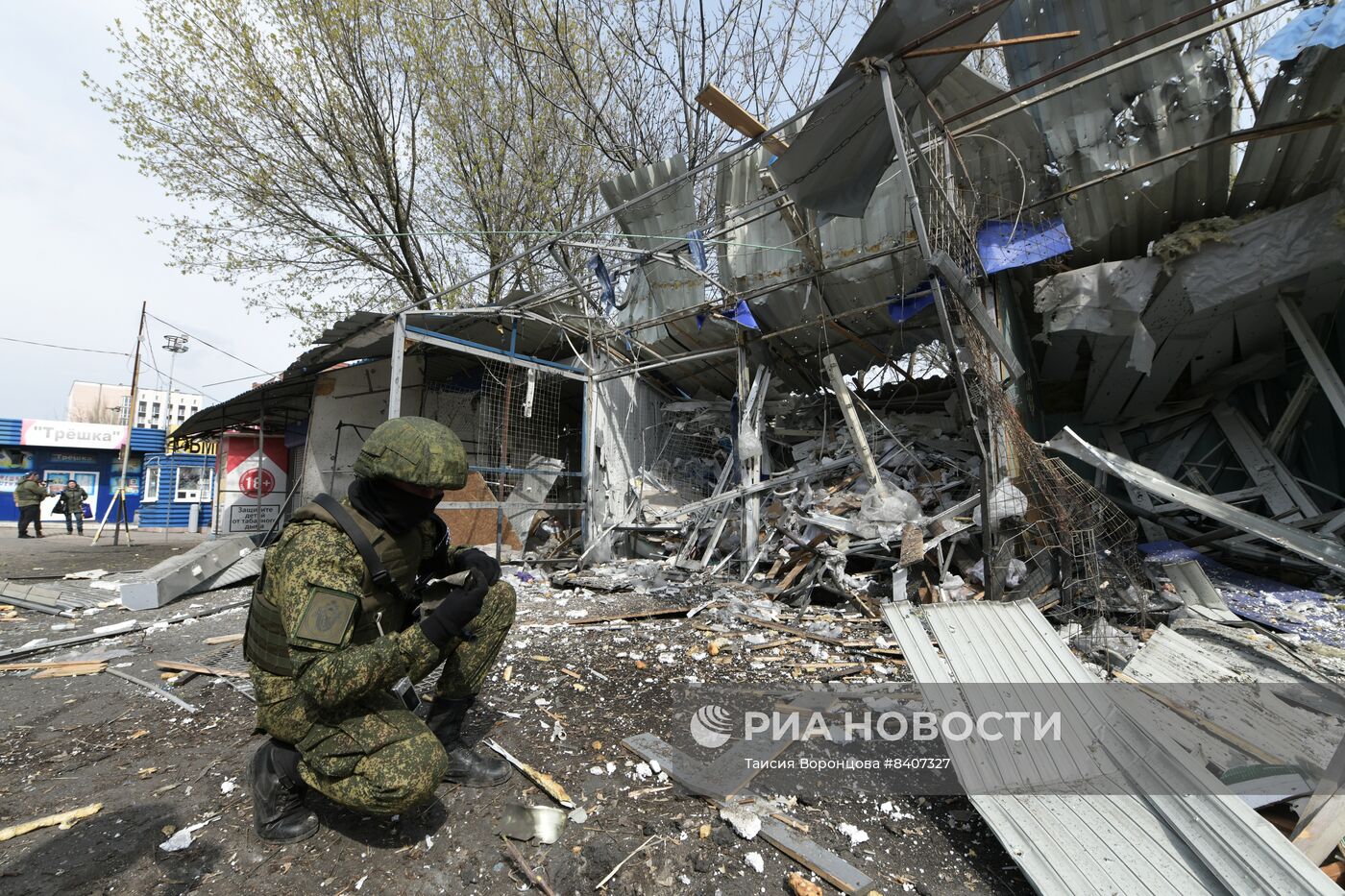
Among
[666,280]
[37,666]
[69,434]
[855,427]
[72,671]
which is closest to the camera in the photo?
[72,671]

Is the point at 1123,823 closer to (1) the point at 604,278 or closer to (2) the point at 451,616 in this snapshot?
(2) the point at 451,616

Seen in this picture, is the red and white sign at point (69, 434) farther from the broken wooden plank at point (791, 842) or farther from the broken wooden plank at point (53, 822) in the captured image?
the broken wooden plank at point (791, 842)

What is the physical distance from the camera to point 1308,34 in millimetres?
3109

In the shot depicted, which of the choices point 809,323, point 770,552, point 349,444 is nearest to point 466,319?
point 349,444

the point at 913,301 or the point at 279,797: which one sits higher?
the point at 913,301

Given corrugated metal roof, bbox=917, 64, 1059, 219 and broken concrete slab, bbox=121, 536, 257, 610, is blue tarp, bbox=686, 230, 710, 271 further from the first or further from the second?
broken concrete slab, bbox=121, 536, 257, 610

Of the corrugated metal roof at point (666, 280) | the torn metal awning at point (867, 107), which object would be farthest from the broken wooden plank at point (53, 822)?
the corrugated metal roof at point (666, 280)

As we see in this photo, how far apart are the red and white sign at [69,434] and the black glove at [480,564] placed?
23.0 metres

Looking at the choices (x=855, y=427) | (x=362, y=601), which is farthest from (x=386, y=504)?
(x=855, y=427)

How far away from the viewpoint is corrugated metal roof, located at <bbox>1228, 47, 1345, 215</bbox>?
3.46 meters

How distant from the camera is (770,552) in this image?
18.5 ft

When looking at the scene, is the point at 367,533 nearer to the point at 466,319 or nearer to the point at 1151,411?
the point at 466,319

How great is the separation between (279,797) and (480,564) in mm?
987

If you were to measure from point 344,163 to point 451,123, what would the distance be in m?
2.12
